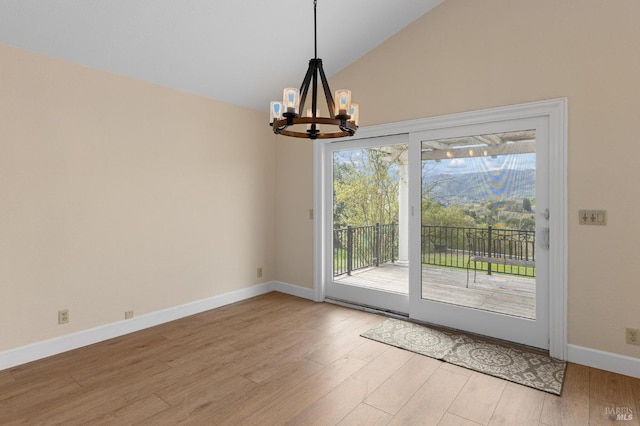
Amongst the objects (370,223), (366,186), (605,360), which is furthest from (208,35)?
(605,360)

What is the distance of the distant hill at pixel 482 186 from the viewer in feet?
10.2

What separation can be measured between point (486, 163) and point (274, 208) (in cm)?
288

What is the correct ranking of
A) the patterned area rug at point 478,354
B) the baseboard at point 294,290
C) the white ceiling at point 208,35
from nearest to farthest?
the patterned area rug at point 478,354
the white ceiling at point 208,35
the baseboard at point 294,290

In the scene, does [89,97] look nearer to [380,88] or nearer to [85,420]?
[85,420]

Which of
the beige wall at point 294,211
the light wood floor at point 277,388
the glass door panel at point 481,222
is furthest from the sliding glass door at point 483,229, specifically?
the beige wall at point 294,211

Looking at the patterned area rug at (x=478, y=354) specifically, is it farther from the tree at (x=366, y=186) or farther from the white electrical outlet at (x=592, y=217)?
the tree at (x=366, y=186)

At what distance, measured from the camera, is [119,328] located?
3391 mm

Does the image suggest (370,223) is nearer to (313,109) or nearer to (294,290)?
(294,290)

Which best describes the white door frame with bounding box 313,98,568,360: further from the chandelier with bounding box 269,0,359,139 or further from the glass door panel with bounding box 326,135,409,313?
the chandelier with bounding box 269,0,359,139

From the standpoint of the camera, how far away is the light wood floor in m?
2.13

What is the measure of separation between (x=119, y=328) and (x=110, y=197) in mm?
1304

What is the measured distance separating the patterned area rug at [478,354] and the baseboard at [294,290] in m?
1.25

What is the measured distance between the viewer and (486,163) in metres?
3.31

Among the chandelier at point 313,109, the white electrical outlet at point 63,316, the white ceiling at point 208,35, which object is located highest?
the white ceiling at point 208,35
